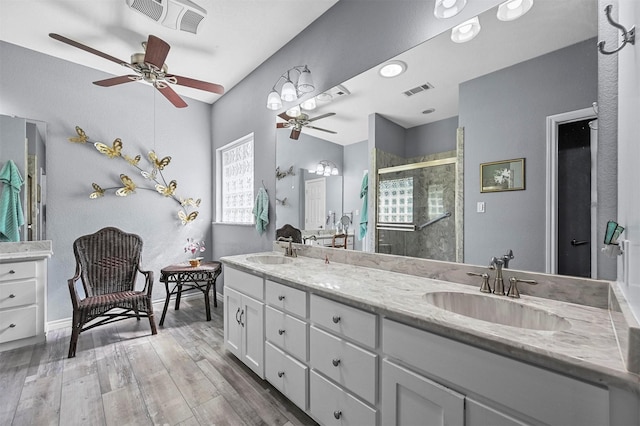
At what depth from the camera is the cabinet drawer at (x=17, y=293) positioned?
230 cm

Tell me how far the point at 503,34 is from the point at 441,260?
1146mm

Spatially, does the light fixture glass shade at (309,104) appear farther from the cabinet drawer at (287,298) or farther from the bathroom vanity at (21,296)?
the bathroom vanity at (21,296)

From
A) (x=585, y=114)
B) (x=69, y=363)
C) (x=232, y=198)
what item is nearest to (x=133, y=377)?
(x=69, y=363)

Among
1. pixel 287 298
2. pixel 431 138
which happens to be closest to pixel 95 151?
pixel 287 298

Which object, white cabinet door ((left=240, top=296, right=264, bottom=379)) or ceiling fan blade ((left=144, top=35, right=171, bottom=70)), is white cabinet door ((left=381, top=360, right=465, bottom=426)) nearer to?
white cabinet door ((left=240, top=296, right=264, bottom=379))

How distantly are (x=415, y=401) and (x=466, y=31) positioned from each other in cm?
173

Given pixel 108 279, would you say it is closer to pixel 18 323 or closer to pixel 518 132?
pixel 18 323

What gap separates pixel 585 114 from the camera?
109 cm

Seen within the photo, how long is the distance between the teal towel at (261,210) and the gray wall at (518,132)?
1.94 metres

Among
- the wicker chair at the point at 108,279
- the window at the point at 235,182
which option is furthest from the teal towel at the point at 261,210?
the wicker chair at the point at 108,279

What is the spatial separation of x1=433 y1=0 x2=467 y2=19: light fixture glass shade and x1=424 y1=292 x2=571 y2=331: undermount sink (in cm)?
A: 143

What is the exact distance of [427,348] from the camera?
0.97 metres

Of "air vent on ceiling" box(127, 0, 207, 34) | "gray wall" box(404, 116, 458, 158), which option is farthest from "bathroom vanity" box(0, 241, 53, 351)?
"gray wall" box(404, 116, 458, 158)

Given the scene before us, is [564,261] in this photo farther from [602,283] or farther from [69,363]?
[69,363]
